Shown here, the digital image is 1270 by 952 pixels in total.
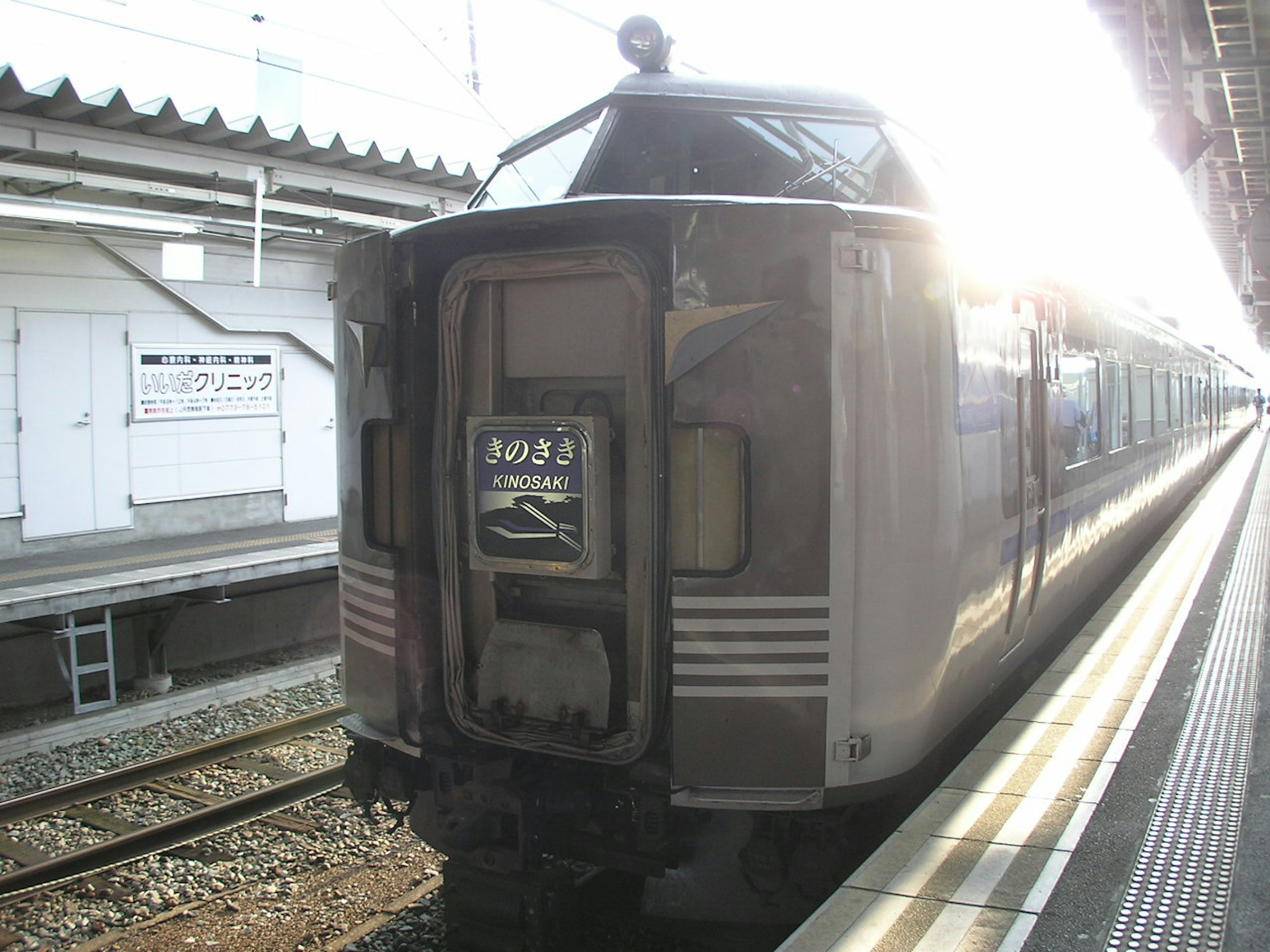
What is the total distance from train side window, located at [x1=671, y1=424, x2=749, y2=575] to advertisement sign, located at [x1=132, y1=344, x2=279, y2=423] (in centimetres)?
958

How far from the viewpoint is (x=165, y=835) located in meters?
5.82

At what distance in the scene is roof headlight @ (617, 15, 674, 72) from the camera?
14.6 ft

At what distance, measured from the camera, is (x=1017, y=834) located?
331cm

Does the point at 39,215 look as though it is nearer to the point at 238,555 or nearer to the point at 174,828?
the point at 238,555

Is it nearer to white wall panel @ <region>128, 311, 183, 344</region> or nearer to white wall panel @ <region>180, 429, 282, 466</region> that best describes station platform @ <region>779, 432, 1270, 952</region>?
white wall panel @ <region>180, 429, 282, 466</region>

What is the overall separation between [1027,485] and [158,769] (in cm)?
576

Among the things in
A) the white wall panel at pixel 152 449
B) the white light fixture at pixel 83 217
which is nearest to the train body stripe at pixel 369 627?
the white light fixture at pixel 83 217

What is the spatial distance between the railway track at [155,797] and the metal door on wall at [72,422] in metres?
4.12

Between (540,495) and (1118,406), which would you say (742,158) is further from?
(1118,406)

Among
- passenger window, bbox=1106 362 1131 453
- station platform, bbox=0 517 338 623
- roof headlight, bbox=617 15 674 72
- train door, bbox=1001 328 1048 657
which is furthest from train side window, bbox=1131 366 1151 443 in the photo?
station platform, bbox=0 517 338 623

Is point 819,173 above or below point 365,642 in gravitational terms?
above

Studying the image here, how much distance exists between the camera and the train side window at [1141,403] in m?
8.27

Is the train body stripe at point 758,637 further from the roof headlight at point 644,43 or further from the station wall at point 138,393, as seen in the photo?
the station wall at point 138,393

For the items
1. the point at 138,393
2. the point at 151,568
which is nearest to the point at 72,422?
the point at 138,393
